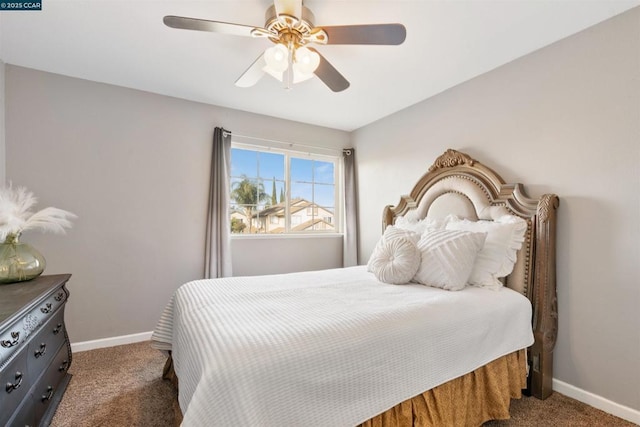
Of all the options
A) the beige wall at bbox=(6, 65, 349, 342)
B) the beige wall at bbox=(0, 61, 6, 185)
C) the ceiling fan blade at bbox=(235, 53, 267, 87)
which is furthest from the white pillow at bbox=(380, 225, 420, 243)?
the beige wall at bbox=(0, 61, 6, 185)

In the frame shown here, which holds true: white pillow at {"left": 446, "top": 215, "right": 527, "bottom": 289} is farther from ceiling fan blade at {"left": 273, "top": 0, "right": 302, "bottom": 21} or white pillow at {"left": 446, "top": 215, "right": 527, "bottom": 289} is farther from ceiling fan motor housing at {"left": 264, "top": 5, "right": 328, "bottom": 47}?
ceiling fan blade at {"left": 273, "top": 0, "right": 302, "bottom": 21}

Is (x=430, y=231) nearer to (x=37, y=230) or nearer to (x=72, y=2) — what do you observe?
(x=72, y=2)

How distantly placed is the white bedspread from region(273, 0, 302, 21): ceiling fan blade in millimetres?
1524

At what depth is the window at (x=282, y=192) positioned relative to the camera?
3.55 meters

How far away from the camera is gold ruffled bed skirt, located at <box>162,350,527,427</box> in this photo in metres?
1.35

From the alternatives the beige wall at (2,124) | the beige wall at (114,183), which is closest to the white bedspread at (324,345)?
the beige wall at (114,183)

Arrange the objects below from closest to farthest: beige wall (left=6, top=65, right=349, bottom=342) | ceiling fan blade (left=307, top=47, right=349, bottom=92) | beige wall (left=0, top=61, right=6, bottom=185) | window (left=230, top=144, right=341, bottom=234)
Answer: ceiling fan blade (left=307, top=47, right=349, bottom=92)
beige wall (left=0, top=61, right=6, bottom=185)
beige wall (left=6, top=65, right=349, bottom=342)
window (left=230, top=144, right=341, bottom=234)

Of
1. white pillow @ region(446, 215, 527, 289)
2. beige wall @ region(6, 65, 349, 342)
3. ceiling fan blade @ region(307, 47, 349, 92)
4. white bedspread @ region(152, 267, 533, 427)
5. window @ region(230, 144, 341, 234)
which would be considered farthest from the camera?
window @ region(230, 144, 341, 234)

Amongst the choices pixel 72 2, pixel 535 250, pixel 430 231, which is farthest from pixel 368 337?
pixel 72 2

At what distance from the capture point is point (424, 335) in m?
1.43

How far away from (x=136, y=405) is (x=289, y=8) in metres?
2.51

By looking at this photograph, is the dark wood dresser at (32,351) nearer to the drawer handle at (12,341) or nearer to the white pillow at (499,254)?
the drawer handle at (12,341)

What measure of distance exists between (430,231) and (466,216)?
45cm

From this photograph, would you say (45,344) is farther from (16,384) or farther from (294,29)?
(294,29)
